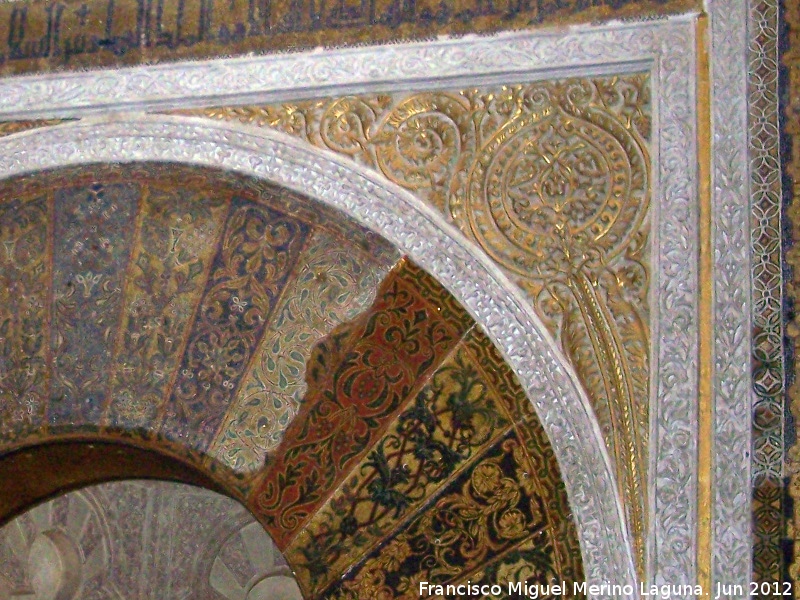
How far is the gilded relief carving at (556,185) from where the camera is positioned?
283 cm

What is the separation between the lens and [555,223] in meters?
2.95

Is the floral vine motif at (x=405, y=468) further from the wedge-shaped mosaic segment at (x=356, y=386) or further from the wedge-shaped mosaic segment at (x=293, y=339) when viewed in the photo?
the wedge-shaped mosaic segment at (x=293, y=339)

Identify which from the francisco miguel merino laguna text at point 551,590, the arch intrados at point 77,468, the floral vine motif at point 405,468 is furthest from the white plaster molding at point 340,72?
the francisco miguel merino laguna text at point 551,590

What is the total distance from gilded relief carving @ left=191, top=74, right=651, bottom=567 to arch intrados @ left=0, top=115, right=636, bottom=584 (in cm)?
3

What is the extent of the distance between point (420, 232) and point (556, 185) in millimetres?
362

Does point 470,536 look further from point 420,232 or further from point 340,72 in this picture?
point 340,72

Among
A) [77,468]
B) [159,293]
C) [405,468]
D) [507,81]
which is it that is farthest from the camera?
[77,468]

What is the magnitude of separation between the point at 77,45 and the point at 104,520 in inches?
100

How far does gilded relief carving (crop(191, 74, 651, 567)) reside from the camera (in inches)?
111

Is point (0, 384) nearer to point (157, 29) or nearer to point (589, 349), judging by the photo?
point (157, 29)

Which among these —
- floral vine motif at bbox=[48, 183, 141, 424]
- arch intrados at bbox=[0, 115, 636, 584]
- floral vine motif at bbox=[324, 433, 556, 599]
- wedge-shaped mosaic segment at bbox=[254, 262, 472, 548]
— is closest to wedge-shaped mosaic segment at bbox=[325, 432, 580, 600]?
floral vine motif at bbox=[324, 433, 556, 599]

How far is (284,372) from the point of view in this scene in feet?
10.0

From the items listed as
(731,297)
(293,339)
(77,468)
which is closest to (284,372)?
(293,339)

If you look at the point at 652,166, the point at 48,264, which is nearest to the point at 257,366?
the point at 48,264
